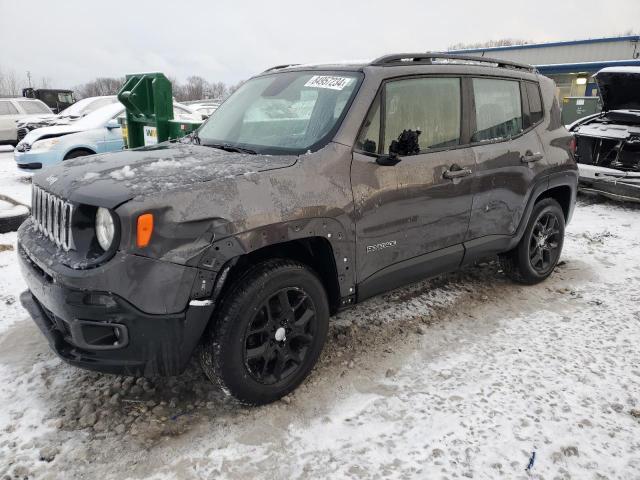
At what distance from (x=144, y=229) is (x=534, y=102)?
3673 mm

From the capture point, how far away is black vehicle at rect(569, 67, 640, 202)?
7.43 meters

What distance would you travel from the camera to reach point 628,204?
8117mm

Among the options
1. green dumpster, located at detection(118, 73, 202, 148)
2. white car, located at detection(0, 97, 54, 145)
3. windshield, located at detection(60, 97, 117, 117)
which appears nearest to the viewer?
green dumpster, located at detection(118, 73, 202, 148)

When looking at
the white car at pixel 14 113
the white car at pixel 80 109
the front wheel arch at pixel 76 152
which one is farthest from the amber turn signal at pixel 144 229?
the white car at pixel 14 113

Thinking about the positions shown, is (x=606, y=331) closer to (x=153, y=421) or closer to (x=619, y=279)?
(x=619, y=279)

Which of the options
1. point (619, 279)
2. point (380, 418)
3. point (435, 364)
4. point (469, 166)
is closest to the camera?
point (380, 418)

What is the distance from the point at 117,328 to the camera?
2293 mm

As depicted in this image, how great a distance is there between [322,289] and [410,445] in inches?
37.9

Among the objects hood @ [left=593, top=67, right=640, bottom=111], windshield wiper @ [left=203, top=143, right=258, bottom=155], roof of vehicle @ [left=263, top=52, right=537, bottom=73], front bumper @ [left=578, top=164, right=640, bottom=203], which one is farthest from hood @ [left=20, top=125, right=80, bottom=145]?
hood @ [left=593, top=67, right=640, bottom=111]

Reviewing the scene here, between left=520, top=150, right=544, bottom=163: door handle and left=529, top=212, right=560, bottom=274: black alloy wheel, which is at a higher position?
left=520, top=150, right=544, bottom=163: door handle

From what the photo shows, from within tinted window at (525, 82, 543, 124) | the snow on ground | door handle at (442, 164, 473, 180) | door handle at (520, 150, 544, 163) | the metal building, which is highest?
the metal building

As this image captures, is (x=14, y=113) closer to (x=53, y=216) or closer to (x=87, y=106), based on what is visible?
(x=87, y=106)

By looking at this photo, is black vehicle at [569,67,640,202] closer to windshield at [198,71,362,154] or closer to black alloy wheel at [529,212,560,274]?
black alloy wheel at [529,212,560,274]

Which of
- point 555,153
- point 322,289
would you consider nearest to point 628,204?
point 555,153
